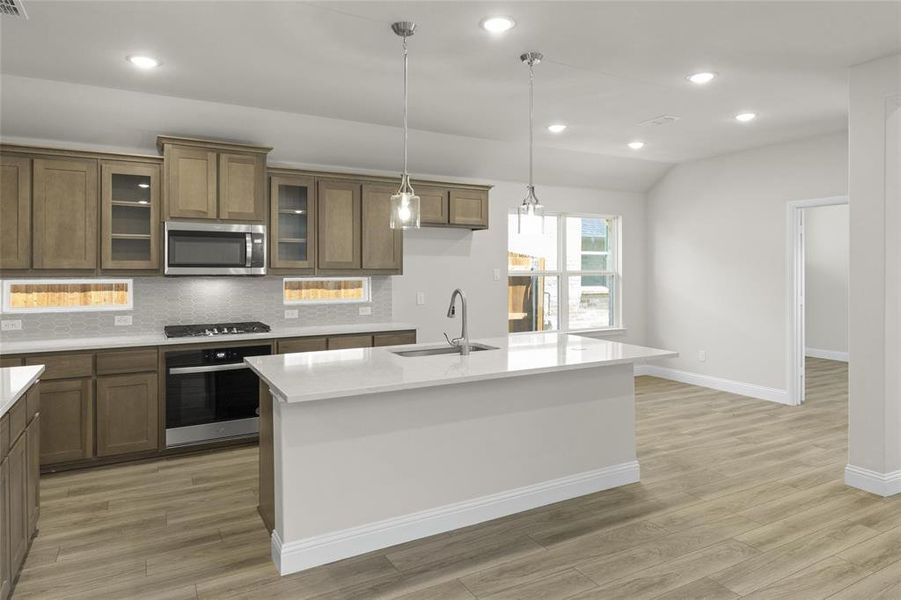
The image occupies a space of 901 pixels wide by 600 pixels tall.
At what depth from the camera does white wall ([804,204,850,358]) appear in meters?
8.75

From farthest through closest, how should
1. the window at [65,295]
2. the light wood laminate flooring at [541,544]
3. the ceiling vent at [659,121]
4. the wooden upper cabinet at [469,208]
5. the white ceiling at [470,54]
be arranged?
the wooden upper cabinet at [469,208]
the ceiling vent at [659,121]
the window at [65,295]
the white ceiling at [470,54]
the light wood laminate flooring at [541,544]

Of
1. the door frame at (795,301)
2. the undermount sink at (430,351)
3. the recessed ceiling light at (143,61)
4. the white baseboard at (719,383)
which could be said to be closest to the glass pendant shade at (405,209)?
the undermount sink at (430,351)

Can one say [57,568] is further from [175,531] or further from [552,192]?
[552,192]

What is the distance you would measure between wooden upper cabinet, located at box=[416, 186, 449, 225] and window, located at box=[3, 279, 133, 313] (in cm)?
257

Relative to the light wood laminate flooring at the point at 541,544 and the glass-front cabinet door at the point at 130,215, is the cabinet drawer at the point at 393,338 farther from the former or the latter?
the glass-front cabinet door at the point at 130,215

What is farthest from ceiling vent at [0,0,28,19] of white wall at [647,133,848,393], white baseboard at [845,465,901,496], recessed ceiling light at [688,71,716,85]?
white wall at [647,133,848,393]

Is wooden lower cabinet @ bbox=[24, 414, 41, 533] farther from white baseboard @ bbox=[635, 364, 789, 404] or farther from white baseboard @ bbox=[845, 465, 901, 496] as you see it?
white baseboard @ bbox=[635, 364, 789, 404]

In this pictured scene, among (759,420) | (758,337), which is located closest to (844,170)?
(758,337)

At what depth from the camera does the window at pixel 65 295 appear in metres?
4.49

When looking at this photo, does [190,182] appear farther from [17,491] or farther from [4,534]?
[4,534]

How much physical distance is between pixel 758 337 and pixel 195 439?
5520 millimetres

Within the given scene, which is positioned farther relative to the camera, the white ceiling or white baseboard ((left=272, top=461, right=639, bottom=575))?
the white ceiling

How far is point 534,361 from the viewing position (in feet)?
10.9

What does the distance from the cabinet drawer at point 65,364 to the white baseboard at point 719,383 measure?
6.02 meters
